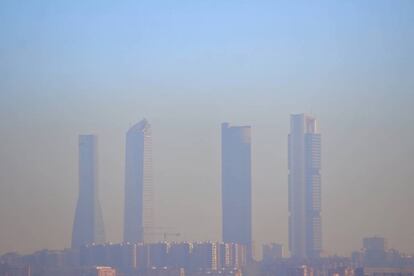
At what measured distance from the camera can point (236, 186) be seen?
63.2 ft

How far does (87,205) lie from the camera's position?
18719 millimetres

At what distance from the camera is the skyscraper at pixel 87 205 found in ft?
60.0

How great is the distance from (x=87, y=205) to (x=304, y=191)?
11.4 ft

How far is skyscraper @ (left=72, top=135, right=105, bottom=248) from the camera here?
18280 mm

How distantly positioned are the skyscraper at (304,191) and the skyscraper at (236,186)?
2.34ft

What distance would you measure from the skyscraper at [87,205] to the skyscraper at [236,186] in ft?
6.50

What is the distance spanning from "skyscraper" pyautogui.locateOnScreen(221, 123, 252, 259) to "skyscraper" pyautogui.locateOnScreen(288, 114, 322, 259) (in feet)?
2.34

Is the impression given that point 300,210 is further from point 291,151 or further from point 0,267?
point 0,267

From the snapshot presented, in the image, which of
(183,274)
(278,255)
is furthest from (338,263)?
(183,274)

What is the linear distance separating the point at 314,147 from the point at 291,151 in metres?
0.38

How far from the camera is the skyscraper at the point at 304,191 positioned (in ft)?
61.7

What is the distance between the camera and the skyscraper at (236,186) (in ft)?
62.4

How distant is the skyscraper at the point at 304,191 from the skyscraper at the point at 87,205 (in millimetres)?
3012

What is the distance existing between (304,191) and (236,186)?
1.14m
